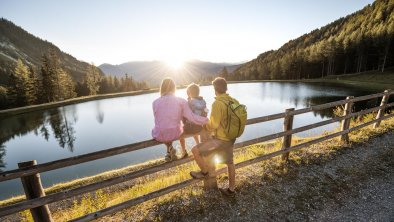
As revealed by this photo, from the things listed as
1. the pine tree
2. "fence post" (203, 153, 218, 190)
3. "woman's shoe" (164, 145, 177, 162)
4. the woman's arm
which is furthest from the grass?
the pine tree

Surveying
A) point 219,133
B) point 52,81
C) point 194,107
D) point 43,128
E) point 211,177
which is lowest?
point 43,128

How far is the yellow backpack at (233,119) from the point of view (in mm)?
4363


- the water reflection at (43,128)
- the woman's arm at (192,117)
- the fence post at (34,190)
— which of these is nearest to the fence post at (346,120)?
the woman's arm at (192,117)

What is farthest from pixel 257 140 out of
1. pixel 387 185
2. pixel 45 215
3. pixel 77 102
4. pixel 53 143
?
pixel 77 102

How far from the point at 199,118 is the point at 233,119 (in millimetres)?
700

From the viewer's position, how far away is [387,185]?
20.5 feet

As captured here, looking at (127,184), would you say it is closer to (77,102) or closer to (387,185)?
(387,185)

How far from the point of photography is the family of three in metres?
4.39

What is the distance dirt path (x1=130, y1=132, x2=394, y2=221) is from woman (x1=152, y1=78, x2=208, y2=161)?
187cm

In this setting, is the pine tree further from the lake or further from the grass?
the grass

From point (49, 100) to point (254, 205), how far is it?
76828 millimetres

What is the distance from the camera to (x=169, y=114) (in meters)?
4.55

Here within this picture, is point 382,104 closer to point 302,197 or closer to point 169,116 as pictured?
point 302,197

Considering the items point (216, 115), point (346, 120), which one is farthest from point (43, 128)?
point (346, 120)
